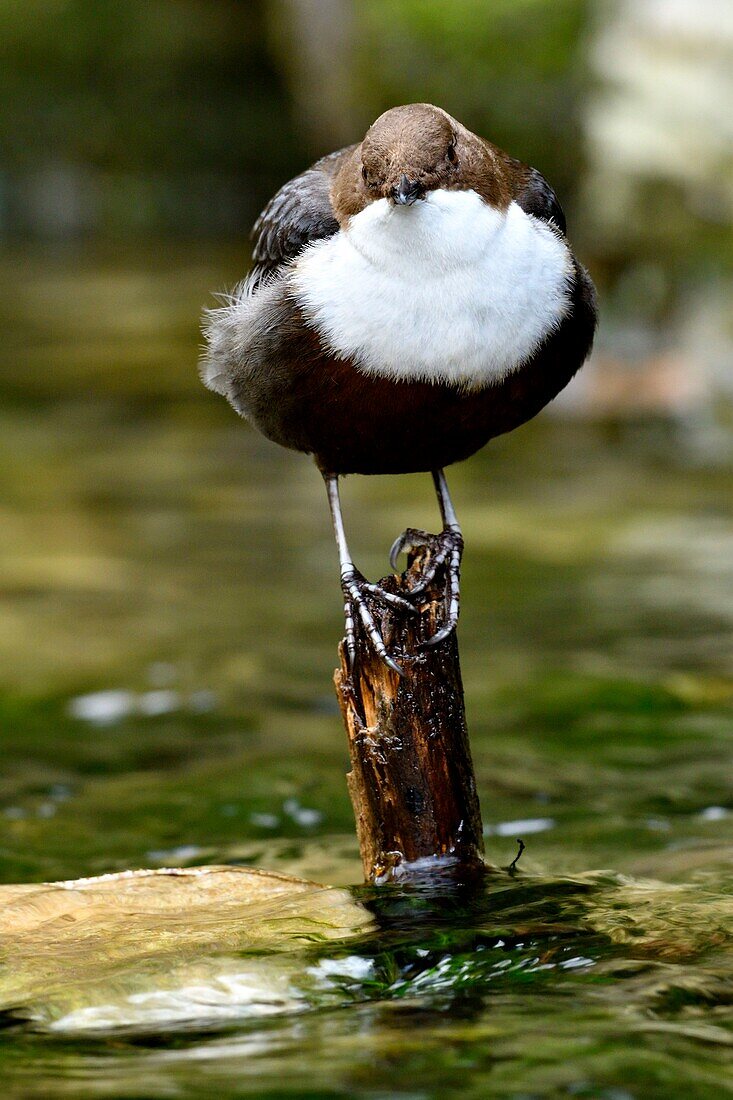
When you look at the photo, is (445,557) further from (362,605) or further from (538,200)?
(538,200)

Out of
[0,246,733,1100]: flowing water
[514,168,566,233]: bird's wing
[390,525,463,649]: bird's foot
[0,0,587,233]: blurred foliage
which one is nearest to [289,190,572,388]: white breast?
[514,168,566,233]: bird's wing

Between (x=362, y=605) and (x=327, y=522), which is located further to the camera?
(x=327, y=522)

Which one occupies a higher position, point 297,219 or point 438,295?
point 297,219

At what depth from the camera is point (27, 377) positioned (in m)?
12.5

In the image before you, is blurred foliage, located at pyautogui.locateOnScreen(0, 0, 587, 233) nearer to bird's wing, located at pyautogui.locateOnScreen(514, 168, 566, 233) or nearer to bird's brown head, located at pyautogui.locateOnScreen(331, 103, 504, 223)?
bird's wing, located at pyautogui.locateOnScreen(514, 168, 566, 233)

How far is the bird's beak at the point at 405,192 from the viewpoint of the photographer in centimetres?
329

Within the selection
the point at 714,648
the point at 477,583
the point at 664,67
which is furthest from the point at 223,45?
the point at 714,648

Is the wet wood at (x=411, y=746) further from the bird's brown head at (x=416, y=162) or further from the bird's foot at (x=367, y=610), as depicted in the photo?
the bird's brown head at (x=416, y=162)

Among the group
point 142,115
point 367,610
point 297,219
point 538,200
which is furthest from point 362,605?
point 142,115

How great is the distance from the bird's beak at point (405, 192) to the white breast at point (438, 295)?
52mm

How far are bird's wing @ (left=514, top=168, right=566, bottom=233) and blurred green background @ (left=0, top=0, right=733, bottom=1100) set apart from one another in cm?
164

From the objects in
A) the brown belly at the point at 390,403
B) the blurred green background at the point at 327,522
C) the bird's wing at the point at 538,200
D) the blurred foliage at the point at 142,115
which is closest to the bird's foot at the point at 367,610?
the brown belly at the point at 390,403

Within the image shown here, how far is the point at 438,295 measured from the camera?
3336 millimetres

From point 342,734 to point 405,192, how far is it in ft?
9.79
